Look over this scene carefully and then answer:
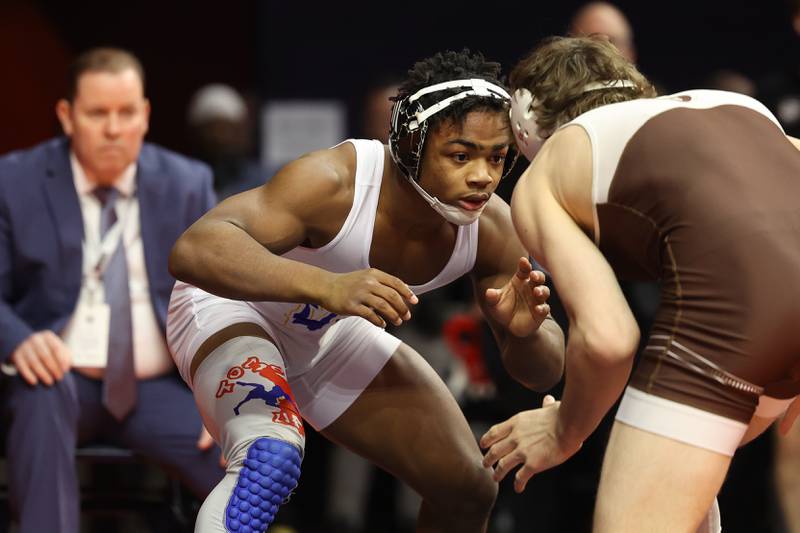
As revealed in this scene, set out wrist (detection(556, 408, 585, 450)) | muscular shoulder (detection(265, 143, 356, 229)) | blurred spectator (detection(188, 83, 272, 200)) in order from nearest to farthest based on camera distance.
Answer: wrist (detection(556, 408, 585, 450)) → muscular shoulder (detection(265, 143, 356, 229)) → blurred spectator (detection(188, 83, 272, 200))

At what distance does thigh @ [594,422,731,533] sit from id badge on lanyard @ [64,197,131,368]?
2386 mm

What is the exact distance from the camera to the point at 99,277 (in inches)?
177

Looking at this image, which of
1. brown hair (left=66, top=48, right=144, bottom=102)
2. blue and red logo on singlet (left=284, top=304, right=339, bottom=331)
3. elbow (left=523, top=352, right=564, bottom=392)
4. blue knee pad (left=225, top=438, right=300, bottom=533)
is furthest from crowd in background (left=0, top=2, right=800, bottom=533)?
blue knee pad (left=225, top=438, right=300, bottom=533)

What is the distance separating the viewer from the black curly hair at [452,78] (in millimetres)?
3262

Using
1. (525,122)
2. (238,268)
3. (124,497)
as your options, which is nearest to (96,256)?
(124,497)

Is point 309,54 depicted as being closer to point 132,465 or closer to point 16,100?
point 16,100

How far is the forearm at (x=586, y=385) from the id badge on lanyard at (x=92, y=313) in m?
2.21

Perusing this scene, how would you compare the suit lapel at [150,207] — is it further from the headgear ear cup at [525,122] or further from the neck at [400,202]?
the headgear ear cup at [525,122]

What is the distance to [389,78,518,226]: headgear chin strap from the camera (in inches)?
129

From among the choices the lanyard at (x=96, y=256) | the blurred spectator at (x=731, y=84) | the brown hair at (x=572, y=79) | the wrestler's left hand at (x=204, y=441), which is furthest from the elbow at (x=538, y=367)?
the blurred spectator at (x=731, y=84)

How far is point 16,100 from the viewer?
23.8ft

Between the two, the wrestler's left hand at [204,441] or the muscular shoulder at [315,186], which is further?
the wrestler's left hand at [204,441]

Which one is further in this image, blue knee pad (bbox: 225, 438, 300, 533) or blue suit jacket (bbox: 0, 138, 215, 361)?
blue suit jacket (bbox: 0, 138, 215, 361)

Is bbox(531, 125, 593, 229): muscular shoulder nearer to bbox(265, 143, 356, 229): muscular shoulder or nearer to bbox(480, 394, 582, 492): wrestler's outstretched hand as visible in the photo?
bbox(480, 394, 582, 492): wrestler's outstretched hand
